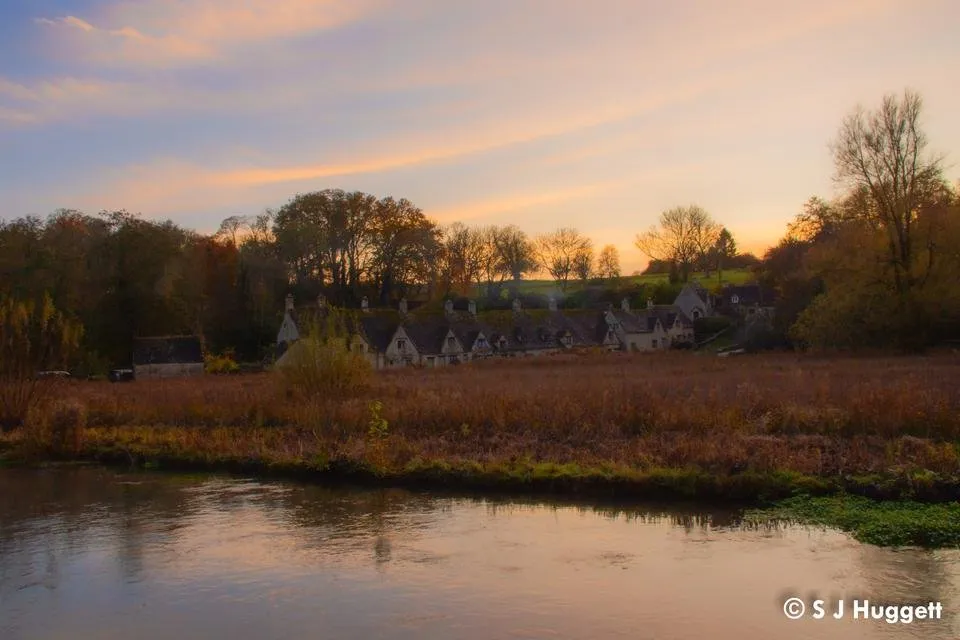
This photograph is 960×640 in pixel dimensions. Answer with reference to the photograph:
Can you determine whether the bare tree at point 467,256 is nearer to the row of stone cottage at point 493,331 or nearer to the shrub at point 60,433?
the row of stone cottage at point 493,331

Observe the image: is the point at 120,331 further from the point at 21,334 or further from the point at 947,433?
the point at 947,433

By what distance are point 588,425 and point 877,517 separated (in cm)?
906

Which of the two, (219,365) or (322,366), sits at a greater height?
(322,366)

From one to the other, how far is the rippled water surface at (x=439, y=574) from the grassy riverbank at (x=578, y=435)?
169 centimetres

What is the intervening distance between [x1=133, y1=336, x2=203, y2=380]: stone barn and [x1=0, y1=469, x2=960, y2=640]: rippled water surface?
4667 centimetres

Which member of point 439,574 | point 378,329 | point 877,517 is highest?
point 378,329

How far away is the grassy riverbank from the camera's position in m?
17.5

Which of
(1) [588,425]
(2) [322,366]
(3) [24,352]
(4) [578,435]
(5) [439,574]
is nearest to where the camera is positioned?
(5) [439,574]

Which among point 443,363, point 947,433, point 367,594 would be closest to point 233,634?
point 367,594

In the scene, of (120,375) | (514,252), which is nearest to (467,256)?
(514,252)

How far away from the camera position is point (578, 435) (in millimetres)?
22406

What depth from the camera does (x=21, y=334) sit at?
1186 inches

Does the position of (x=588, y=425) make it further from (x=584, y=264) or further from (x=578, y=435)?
(x=584, y=264)

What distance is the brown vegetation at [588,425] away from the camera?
18.6 meters
